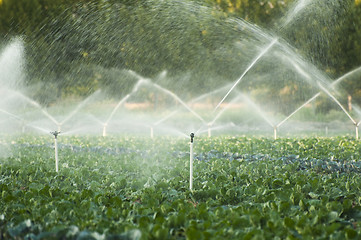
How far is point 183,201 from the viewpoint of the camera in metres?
5.48

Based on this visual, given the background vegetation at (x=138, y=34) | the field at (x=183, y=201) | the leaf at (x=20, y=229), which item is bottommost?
the leaf at (x=20, y=229)

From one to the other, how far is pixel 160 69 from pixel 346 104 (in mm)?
13775

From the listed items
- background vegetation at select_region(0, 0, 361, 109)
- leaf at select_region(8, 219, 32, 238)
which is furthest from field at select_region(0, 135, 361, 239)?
background vegetation at select_region(0, 0, 361, 109)

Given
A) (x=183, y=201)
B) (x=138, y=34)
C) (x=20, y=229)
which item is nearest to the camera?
(x=20, y=229)

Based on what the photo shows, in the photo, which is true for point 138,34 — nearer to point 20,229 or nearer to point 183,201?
point 183,201

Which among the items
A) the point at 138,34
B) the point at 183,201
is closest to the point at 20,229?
the point at 183,201

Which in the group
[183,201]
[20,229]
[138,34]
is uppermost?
[138,34]

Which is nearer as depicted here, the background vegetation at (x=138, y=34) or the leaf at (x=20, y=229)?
the leaf at (x=20, y=229)

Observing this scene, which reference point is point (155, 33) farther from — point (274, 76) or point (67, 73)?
point (274, 76)

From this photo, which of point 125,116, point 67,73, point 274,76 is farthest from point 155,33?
point 125,116

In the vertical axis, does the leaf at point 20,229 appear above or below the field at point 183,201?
below

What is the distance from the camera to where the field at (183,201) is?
4.36m

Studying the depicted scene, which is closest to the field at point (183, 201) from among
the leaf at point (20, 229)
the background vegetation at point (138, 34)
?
the leaf at point (20, 229)

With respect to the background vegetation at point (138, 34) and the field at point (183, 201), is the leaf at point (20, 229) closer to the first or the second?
the field at point (183, 201)
